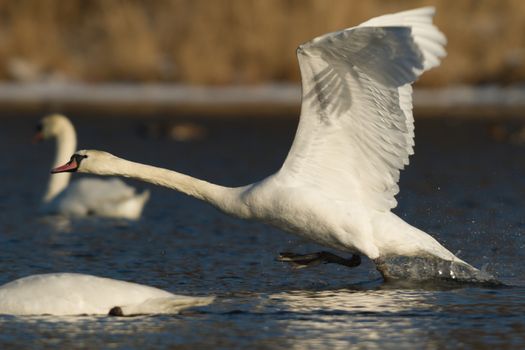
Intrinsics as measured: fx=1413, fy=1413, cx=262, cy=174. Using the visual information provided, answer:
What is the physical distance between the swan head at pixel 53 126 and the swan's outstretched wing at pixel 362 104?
18.1 feet

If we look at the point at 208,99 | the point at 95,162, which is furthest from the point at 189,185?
the point at 208,99

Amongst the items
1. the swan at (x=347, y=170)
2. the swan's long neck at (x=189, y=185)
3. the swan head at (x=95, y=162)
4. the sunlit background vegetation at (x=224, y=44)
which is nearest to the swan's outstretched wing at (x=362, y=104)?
the swan at (x=347, y=170)

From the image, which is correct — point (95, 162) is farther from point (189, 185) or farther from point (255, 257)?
point (255, 257)

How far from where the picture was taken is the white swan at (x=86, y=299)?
746 cm

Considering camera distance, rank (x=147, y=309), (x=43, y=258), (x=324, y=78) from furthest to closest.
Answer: (x=43, y=258) → (x=324, y=78) → (x=147, y=309)


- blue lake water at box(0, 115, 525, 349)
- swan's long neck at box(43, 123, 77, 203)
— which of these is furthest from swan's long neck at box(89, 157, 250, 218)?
swan's long neck at box(43, 123, 77, 203)

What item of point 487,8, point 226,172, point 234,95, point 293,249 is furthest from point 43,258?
point 487,8

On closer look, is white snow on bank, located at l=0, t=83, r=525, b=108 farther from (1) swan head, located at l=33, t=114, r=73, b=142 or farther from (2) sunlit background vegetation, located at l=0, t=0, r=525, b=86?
(1) swan head, located at l=33, t=114, r=73, b=142

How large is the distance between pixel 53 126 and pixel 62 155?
45 cm

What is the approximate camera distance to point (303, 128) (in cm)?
846

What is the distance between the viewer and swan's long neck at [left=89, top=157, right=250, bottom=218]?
8.52m

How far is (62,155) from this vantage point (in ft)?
44.6

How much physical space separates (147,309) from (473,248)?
3588 millimetres

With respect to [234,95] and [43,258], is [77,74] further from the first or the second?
[43,258]
